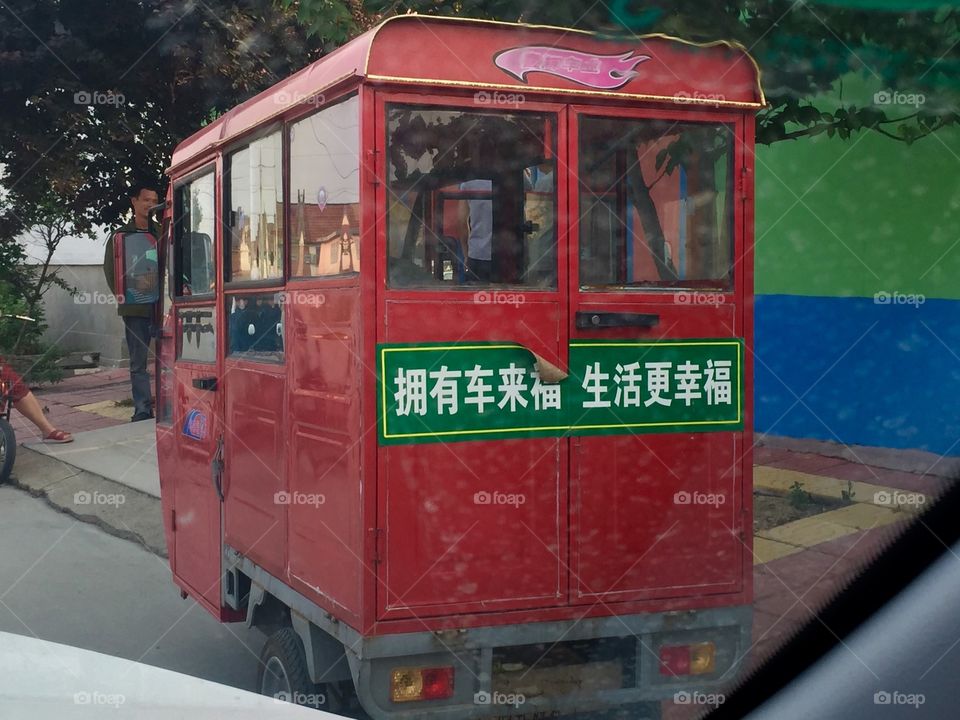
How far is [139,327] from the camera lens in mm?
11734

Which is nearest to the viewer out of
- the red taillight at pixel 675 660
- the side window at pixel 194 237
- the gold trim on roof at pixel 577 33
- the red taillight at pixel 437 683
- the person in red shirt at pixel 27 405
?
the gold trim on roof at pixel 577 33

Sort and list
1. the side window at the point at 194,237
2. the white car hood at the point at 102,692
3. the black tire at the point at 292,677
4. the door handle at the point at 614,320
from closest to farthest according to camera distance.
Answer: the white car hood at the point at 102,692
the door handle at the point at 614,320
the black tire at the point at 292,677
the side window at the point at 194,237

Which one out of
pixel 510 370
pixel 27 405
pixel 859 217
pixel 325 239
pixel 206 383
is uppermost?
pixel 859 217

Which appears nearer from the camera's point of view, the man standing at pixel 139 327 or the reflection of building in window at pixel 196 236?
the reflection of building in window at pixel 196 236

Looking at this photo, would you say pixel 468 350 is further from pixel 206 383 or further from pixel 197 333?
pixel 197 333

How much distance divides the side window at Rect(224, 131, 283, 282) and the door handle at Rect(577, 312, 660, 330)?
1.20 metres

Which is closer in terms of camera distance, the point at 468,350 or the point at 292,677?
the point at 468,350

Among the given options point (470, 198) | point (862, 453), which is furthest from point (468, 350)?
point (862, 453)

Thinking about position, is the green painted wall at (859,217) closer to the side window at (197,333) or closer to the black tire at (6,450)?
the side window at (197,333)

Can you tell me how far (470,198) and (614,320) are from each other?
64 cm

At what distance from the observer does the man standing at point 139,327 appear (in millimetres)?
11219

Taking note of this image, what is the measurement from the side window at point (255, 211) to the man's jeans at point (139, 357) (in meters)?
7.06

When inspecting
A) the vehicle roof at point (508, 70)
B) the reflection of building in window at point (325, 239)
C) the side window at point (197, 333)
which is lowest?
the side window at point (197, 333)

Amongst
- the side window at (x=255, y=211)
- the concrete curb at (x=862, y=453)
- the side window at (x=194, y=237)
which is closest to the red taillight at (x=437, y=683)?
the side window at (x=255, y=211)
